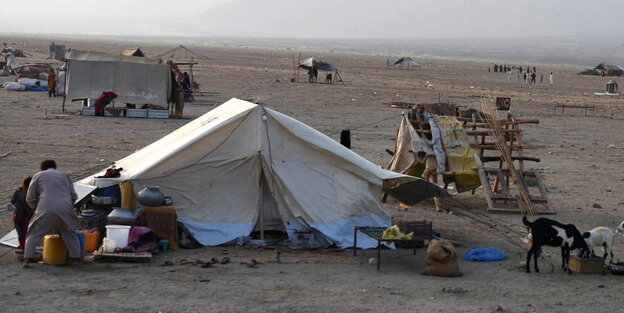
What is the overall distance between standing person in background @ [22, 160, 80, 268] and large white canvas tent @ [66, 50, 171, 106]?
55.5 ft

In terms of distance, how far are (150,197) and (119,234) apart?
28.3 inches

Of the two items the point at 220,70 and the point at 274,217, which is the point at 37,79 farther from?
the point at 274,217

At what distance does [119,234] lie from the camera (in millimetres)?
10867

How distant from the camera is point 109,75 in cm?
2700

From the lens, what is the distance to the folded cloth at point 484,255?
1145 cm

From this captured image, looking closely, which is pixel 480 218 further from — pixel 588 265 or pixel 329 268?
pixel 329 268

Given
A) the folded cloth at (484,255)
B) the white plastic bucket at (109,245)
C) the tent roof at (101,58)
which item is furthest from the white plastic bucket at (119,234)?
the tent roof at (101,58)

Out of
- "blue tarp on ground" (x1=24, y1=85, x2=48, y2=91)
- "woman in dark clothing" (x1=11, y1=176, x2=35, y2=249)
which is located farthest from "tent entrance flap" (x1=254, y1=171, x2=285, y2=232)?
"blue tarp on ground" (x1=24, y1=85, x2=48, y2=91)

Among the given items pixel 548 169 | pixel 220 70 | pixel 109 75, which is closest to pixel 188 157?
pixel 548 169

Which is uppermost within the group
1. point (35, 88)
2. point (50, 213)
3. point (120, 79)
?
point (120, 79)

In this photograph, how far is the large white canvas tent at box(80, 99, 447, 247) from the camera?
12.0 meters

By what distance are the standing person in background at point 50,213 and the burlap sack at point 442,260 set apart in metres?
3.74

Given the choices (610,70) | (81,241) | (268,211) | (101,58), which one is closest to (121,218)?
(81,241)

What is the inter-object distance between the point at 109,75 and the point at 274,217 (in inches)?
627
